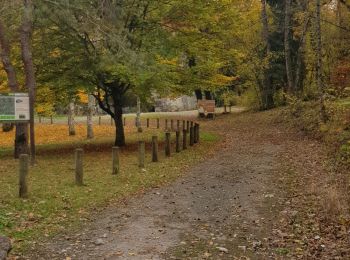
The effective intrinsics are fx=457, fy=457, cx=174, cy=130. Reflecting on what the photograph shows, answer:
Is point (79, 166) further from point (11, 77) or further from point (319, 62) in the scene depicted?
point (319, 62)

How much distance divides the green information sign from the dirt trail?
576 centimetres

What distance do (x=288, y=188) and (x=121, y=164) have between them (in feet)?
21.3

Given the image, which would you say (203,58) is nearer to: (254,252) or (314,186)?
(314,186)

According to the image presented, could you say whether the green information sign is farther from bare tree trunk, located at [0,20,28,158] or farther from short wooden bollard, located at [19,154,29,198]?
short wooden bollard, located at [19,154,29,198]

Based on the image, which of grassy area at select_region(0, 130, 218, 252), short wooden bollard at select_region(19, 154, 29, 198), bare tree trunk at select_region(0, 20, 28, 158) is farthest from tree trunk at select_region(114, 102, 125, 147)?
short wooden bollard at select_region(19, 154, 29, 198)

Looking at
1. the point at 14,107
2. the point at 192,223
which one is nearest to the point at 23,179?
the point at 192,223

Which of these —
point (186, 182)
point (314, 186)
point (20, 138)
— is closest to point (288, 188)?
point (314, 186)

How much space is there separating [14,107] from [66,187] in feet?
14.4

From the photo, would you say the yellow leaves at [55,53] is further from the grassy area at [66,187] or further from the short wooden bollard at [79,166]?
the short wooden bollard at [79,166]

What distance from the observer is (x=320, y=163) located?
1484 cm

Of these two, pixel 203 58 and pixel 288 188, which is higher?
pixel 203 58

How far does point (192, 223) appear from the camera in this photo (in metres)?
9.12

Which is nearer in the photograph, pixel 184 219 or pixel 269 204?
pixel 184 219

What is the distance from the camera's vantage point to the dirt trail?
7.50 metres
